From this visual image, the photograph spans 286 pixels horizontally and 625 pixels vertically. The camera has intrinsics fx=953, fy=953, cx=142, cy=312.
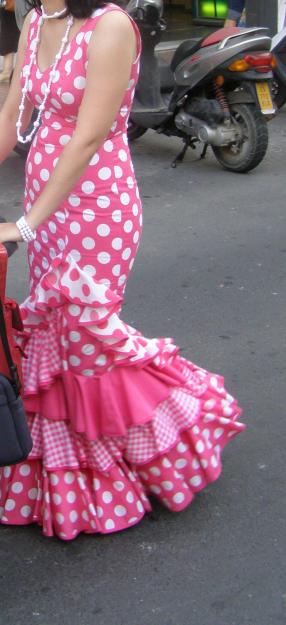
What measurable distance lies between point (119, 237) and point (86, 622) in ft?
3.51

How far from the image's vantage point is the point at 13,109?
2.77m

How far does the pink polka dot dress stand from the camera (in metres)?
2.64

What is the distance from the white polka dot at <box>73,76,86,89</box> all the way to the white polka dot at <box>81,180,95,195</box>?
0.91 ft

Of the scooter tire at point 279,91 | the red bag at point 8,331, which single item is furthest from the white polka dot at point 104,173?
the scooter tire at point 279,91

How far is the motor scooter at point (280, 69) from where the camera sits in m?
8.45

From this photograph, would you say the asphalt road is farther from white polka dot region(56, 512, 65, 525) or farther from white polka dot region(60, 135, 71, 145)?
white polka dot region(60, 135, 71, 145)

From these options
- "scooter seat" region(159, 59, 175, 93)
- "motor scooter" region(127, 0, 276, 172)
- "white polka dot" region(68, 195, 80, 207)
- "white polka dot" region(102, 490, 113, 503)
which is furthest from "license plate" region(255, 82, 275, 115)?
"white polka dot" region(102, 490, 113, 503)

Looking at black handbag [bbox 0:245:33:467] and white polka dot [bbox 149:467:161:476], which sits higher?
black handbag [bbox 0:245:33:467]

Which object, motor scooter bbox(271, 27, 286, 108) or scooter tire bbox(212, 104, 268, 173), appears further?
motor scooter bbox(271, 27, 286, 108)

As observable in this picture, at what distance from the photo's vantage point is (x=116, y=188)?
266 centimetres

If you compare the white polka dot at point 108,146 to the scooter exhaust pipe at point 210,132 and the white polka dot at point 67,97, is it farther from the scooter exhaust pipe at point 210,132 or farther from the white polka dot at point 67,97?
the scooter exhaust pipe at point 210,132

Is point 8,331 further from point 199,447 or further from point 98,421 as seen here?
point 199,447

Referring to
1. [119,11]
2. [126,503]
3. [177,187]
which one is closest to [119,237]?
[119,11]

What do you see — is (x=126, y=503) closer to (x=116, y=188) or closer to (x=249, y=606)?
(x=249, y=606)
